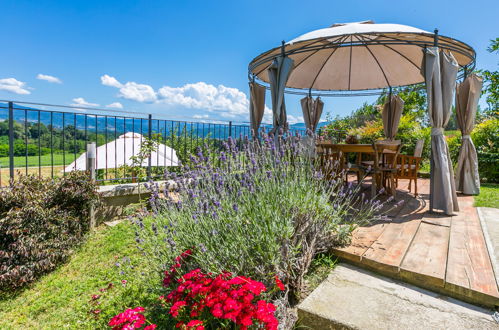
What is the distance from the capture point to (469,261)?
7.25ft

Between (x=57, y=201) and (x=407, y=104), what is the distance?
51.5 ft

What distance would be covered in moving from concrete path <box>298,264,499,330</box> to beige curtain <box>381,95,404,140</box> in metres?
5.37

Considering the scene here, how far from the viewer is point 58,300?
2645 millimetres

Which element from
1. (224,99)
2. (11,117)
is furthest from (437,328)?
(224,99)

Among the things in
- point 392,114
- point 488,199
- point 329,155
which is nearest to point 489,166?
point 392,114

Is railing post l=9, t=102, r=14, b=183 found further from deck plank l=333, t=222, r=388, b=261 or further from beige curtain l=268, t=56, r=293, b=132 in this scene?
deck plank l=333, t=222, r=388, b=261

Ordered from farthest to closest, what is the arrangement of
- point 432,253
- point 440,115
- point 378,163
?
1. point 378,163
2. point 440,115
3. point 432,253

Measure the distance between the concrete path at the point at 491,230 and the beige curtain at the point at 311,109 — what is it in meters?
4.03

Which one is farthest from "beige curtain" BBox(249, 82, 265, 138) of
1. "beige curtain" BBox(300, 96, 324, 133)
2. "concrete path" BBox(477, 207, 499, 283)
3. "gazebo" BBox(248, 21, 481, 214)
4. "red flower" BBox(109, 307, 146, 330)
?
"red flower" BBox(109, 307, 146, 330)

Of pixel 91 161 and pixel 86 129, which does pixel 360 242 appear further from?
pixel 86 129

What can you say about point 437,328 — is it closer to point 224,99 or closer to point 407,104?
point 407,104

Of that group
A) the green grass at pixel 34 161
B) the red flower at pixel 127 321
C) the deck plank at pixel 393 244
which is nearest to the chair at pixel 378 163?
the deck plank at pixel 393 244

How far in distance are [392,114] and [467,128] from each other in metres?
2.20

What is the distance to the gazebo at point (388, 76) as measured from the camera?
3.60 metres
